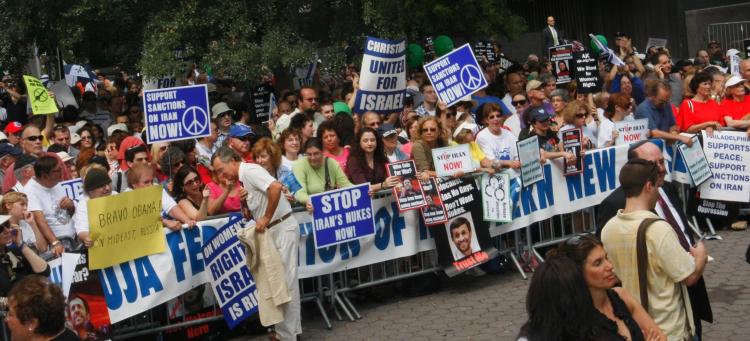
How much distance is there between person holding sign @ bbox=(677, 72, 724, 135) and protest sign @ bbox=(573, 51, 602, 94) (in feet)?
6.77

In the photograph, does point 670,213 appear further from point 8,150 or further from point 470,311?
point 8,150

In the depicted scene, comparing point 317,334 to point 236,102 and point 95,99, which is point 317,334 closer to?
point 236,102

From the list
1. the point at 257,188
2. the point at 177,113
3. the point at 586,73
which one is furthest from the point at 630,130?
the point at 257,188

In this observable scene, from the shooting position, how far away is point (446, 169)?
11.3 metres

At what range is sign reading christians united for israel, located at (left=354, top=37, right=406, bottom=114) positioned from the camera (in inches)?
533

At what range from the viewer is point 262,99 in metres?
16.8

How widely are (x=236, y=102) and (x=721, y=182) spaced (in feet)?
20.9

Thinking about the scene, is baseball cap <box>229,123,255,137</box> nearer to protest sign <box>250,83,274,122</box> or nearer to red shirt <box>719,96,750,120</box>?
protest sign <box>250,83,274,122</box>

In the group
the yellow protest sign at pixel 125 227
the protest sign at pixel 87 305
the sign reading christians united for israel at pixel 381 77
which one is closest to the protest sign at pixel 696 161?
the sign reading christians united for israel at pixel 381 77

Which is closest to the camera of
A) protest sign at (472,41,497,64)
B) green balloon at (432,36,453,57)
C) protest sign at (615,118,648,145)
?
protest sign at (615,118,648,145)

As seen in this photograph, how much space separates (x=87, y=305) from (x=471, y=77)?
18.4 feet

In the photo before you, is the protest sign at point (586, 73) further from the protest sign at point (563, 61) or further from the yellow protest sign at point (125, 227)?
the yellow protest sign at point (125, 227)

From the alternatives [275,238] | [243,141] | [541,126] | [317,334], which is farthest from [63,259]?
[541,126]

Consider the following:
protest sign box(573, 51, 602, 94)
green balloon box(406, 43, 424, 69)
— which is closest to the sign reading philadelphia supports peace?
protest sign box(573, 51, 602, 94)
